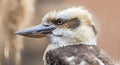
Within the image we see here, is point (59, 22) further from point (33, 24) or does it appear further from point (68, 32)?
point (33, 24)

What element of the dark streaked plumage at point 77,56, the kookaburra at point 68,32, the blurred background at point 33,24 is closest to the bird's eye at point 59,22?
the kookaburra at point 68,32

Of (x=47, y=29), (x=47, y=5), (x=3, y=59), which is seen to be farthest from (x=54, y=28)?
(x=47, y=5)

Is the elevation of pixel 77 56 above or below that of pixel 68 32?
below

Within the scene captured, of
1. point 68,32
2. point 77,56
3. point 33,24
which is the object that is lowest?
point 77,56

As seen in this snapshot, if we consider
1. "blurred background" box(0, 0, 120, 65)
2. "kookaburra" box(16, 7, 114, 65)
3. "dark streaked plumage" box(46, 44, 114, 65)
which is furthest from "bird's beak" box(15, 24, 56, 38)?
"blurred background" box(0, 0, 120, 65)

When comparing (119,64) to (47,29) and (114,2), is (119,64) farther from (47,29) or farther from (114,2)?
(47,29)

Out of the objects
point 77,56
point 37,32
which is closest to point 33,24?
point 37,32
